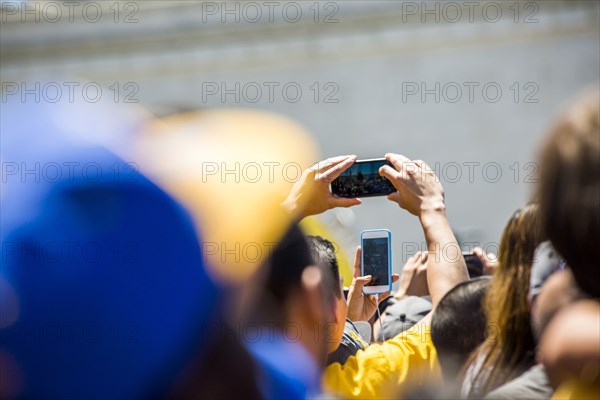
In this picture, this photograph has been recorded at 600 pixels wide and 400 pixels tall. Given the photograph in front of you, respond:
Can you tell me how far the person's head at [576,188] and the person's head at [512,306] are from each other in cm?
31

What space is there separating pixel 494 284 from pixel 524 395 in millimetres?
290

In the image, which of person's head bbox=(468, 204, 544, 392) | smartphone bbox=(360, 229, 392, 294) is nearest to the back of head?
person's head bbox=(468, 204, 544, 392)

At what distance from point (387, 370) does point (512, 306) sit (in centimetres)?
23

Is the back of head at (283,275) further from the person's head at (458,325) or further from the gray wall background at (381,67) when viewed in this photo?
the gray wall background at (381,67)

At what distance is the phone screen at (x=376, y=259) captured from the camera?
5.18ft

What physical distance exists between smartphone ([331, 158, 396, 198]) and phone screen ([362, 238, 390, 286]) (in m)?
0.19

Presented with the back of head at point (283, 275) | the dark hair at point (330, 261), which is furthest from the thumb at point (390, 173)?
the back of head at point (283, 275)

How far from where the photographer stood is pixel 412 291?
1.88 m

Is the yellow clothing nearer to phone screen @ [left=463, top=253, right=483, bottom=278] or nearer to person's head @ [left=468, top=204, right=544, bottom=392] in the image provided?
person's head @ [left=468, top=204, right=544, bottom=392]

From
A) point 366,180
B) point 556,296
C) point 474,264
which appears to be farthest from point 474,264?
point 556,296

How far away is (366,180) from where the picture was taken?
1452mm

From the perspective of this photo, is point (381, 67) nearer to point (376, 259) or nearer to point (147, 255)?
point (376, 259)

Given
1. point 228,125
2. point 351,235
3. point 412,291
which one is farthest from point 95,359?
point 351,235

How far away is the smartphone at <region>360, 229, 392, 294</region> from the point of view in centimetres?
157
